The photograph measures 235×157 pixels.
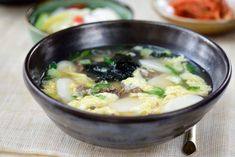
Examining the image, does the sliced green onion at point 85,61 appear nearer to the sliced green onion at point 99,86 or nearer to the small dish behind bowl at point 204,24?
the sliced green onion at point 99,86

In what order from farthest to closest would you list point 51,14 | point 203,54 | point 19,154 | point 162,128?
point 51,14, point 203,54, point 19,154, point 162,128

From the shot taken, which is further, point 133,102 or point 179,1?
point 179,1

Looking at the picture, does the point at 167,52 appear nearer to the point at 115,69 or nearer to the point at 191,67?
the point at 191,67

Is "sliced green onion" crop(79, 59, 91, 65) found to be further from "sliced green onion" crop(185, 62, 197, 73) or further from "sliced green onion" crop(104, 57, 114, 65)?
"sliced green onion" crop(185, 62, 197, 73)

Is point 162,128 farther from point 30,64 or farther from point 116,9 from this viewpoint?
point 116,9

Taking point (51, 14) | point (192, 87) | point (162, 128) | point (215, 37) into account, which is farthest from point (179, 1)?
point (162, 128)

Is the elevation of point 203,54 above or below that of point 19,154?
above

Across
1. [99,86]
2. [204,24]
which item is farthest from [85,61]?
[204,24]
